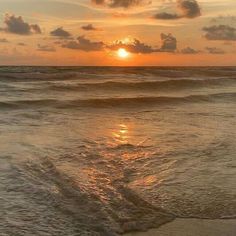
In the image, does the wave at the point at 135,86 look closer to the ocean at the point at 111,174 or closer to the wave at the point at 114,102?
A: the wave at the point at 114,102

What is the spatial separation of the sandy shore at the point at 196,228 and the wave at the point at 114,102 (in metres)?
12.3

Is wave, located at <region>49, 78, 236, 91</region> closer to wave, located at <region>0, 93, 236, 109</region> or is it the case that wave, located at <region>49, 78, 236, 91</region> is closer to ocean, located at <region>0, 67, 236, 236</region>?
wave, located at <region>0, 93, 236, 109</region>

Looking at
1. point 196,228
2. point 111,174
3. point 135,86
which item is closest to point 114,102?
point 135,86

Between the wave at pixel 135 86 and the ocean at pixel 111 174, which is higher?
the ocean at pixel 111 174

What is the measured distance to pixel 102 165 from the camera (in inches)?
285

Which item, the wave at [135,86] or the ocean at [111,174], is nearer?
the ocean at [111,174]

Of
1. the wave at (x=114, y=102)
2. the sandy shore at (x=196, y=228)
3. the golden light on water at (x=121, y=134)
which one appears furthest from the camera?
the wave at (x=114, y=102)

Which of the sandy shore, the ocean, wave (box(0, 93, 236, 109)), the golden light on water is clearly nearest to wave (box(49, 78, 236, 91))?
wave (box(0, 93, 236, 109))

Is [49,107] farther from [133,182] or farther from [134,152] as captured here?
[133,182]

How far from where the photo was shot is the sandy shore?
455cm

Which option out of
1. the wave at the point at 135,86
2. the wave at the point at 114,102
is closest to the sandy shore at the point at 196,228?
the wave at the point at 114,102

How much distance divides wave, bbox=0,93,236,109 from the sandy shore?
1235 cm

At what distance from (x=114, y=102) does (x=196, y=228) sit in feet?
48.8

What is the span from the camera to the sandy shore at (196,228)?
14.9 ft
